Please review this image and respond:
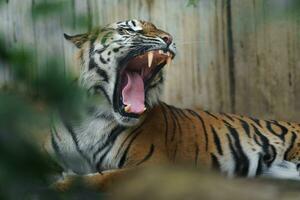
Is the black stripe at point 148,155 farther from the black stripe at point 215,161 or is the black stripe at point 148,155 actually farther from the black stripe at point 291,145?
the black stripe at point 291,145

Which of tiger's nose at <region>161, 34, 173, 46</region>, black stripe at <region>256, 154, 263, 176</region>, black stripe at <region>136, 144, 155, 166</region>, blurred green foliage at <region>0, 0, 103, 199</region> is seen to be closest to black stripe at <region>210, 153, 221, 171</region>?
black stripe at <region>256, 154, 263, 176</region>

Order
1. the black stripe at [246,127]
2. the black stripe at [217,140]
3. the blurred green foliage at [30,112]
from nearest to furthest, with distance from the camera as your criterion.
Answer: the blurred green foliage at [30,112]
the black stripe at [217,140]
the black stripe at [246,127]

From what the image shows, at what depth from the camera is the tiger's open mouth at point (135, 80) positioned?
15.0 feet

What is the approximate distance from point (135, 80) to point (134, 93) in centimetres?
8

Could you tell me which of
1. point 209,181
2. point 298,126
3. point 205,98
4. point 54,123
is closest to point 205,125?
point 205,98

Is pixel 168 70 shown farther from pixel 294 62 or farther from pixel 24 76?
pixel 24 76

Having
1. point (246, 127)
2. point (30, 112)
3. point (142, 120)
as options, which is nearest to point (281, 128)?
point (246, 127)

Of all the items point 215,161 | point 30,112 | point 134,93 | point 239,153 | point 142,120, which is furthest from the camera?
point 239,153

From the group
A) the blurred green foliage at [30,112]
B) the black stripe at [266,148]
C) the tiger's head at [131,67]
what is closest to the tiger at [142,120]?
the tiger's head at [131,67]

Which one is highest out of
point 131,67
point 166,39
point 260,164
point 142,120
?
point 166,39

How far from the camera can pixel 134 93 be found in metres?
4.59

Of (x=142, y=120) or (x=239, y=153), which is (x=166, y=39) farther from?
(x=239, y=153)

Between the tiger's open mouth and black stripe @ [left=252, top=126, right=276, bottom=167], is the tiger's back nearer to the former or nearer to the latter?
black stripe @ [left=252, top=126, right=276, bottom=167]

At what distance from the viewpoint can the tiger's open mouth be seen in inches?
180
